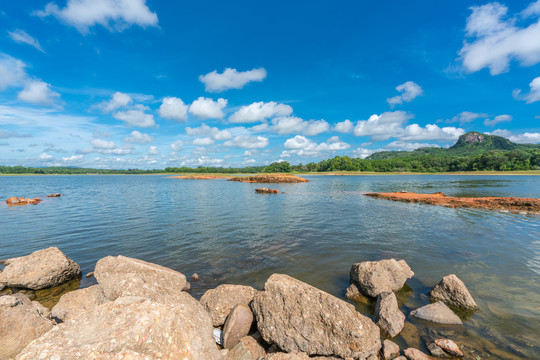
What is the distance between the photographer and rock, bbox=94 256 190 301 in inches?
292

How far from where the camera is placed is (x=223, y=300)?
834cm

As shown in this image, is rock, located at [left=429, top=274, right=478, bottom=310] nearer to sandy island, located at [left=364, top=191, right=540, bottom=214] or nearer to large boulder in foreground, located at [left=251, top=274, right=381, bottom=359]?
large boulder in foreground, located at [left=251, top=274, right=381, bottom=359]

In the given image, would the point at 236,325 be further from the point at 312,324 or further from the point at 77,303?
the point at 77,303

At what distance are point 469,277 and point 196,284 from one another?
46.7 feet

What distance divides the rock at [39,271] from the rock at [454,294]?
18.0 meters

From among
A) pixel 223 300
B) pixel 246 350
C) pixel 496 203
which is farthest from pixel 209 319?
pixel 496 203

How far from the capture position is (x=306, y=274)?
12.4 metres

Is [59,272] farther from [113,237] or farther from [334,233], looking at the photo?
[334,233]

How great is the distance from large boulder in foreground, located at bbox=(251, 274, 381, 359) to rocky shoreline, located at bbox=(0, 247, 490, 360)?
0.03 meters

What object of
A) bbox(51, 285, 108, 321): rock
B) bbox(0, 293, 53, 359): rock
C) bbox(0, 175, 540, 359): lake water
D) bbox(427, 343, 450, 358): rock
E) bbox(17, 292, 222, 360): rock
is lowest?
bbox(0, 175, 540, 359): lake water

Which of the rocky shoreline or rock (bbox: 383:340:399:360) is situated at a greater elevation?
the rocky shoreline

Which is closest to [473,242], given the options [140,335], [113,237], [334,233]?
[334,233]

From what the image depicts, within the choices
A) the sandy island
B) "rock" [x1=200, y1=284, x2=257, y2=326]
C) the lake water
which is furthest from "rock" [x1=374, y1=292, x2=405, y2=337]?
the sandy island

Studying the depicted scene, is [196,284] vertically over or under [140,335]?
under
